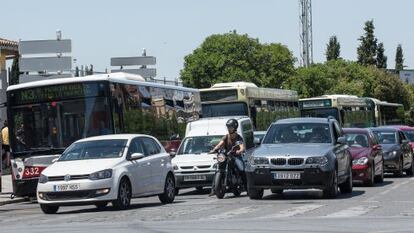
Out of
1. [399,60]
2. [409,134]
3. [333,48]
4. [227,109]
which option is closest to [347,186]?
[227,109]

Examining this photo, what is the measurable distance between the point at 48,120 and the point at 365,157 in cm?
859

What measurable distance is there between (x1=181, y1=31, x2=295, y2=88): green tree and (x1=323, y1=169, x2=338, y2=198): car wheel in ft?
164

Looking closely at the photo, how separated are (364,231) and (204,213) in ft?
14.3

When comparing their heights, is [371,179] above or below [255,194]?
below

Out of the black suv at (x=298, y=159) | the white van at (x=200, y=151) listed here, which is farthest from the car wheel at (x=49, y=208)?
the white van at (x=200, y=151)

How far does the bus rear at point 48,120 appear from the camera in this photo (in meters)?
22.2

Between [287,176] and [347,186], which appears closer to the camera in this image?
[287,176]

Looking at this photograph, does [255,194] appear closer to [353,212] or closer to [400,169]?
[353,212]

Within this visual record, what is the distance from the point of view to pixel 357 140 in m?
25.8

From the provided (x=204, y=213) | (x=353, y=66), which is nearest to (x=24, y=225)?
(x=204, y=213)

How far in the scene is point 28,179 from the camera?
22.6 metres

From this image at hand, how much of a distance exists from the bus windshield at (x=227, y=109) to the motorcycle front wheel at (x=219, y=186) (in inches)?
510

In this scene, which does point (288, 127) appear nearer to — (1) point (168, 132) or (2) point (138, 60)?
(1) point (168, 132)

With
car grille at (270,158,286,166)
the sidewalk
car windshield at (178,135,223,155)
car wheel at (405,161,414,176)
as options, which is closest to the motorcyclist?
car grille at (270,158,286,166)
